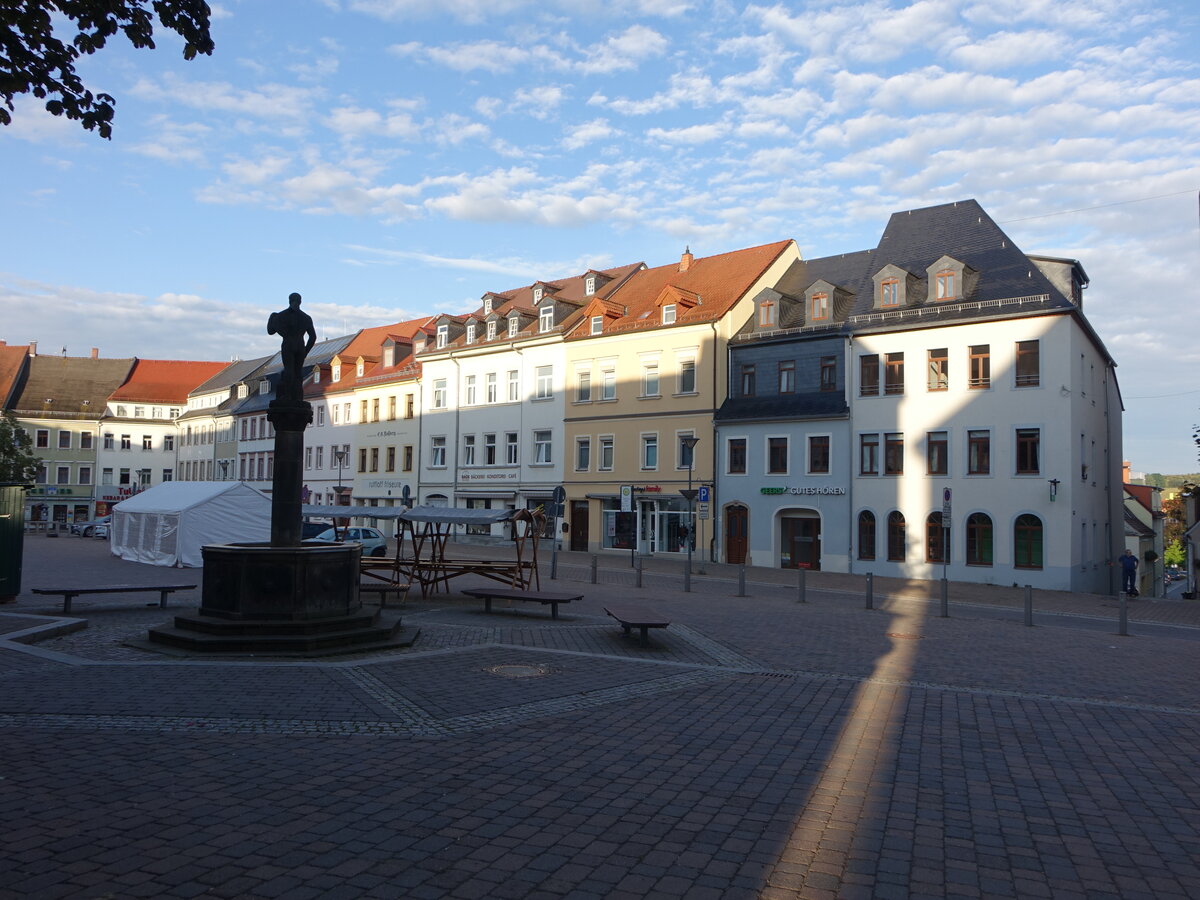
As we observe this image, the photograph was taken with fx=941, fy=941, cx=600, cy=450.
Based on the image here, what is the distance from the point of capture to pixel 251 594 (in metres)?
11.8

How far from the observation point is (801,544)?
35.8 metres

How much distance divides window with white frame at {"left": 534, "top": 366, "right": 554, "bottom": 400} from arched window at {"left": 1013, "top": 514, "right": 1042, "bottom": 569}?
2231 cm

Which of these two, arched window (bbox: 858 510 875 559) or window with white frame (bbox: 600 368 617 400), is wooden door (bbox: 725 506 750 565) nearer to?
arched window (bbox: 858 510 875 559)

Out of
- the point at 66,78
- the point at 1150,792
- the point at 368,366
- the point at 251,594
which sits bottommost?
the point at 1150,792

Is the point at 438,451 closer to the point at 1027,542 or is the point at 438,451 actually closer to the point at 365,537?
the point at 365,537

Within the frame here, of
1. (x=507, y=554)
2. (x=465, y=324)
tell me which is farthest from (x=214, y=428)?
(x=507, y=554)

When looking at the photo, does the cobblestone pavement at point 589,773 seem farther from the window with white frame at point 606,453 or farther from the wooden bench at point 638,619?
the window with white frame at point 606,453

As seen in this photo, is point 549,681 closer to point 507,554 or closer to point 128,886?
point 128,886

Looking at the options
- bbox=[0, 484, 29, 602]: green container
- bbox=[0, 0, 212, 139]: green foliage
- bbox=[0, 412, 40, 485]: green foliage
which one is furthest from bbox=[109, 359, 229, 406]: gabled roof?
bbox=[0, 0, 212, 139]: green foliage

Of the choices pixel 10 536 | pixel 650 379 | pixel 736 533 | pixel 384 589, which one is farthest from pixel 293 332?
pixel 650 379

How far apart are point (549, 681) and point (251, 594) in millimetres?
4137

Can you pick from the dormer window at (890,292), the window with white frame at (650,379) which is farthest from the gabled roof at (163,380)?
the dormer window at (890,292)

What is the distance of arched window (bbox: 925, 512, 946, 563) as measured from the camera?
3209cm

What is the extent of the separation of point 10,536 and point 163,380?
76.4 meters
